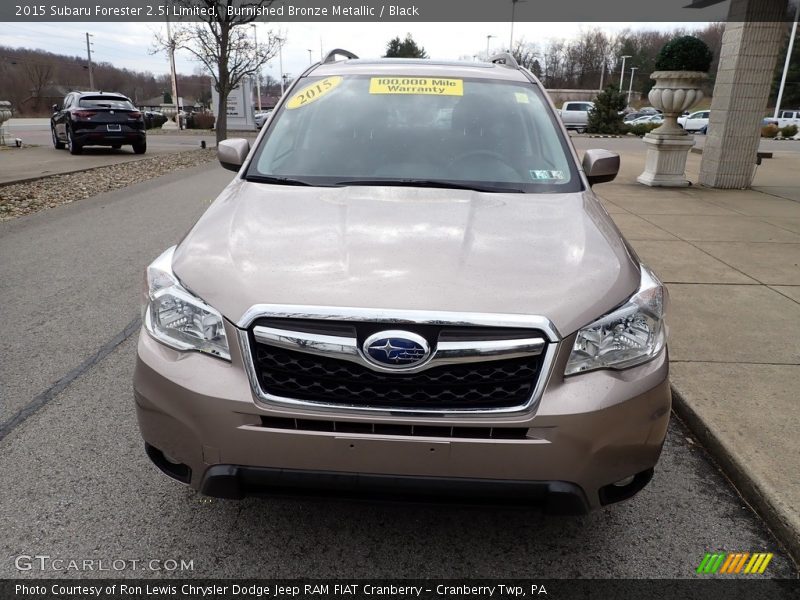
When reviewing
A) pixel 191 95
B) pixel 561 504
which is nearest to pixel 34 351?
pixel 561 504

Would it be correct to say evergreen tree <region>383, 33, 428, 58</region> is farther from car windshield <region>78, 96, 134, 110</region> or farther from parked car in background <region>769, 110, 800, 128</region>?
car windshield <region>78, 96, 134, 110</region>

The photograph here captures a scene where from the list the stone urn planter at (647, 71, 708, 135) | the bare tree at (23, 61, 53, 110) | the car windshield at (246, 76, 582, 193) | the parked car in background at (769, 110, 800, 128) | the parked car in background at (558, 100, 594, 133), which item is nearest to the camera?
the car windshield at (246, 76, 582, 193)

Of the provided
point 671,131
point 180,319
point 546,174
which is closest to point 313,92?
point 546,174

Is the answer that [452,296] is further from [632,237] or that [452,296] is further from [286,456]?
[632,237]

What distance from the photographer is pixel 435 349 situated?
78.5 inches

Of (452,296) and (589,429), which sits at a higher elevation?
(452,296)

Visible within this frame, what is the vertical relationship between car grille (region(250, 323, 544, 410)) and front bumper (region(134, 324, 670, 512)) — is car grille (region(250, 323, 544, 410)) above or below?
above

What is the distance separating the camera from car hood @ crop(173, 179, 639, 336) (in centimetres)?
206

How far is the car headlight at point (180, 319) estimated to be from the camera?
6.97 feet

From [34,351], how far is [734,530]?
412 centimetres

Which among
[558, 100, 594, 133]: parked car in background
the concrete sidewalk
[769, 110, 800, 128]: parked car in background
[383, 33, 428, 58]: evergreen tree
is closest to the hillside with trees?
[383, 33, 428, 58]: evergreen tree

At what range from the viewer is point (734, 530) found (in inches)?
103

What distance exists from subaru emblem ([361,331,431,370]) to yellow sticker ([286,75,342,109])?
2136 mm

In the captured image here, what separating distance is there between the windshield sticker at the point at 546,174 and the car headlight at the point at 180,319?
1817 mm
